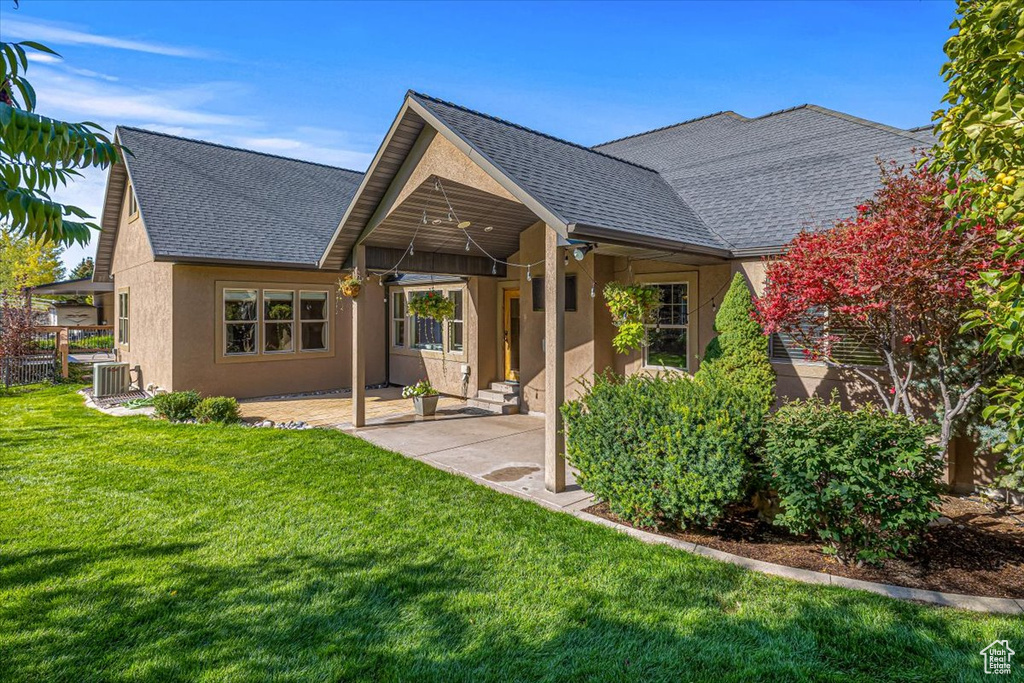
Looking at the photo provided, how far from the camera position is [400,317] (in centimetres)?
1609

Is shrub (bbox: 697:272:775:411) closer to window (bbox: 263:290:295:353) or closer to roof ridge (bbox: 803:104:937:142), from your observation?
roof ridge (bbox: 803:104:937:142)

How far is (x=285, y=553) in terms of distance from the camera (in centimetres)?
489

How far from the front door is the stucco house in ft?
0.18

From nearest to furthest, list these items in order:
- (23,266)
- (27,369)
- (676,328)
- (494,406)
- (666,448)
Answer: (666,448) → (676,328) → (494,406) → (27,369) → (23,266)

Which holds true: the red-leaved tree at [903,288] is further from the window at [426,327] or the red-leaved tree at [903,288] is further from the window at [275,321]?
the window at [275,321]

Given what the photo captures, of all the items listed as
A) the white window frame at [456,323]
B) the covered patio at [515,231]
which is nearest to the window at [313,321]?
the white window frame at [456,323]

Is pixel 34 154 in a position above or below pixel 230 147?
below

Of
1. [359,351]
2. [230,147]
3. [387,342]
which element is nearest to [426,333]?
[387,342]

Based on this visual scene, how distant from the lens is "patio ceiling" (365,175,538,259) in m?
8.91

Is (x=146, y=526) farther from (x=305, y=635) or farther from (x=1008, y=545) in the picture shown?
(x=1008, y=545)

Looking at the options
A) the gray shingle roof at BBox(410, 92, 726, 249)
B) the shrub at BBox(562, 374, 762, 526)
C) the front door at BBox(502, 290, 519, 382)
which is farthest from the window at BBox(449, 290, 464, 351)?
the shrub at BBox(562, 374, 762, 526)

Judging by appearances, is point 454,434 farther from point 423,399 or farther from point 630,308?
point 630,308

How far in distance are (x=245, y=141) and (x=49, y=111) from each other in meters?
18.4

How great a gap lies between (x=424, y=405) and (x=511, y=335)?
3.07 meters
